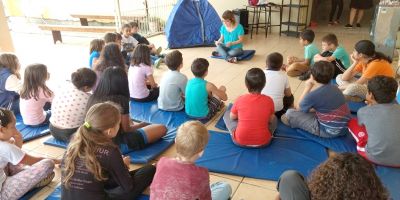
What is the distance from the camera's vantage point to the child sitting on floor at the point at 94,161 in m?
1.79

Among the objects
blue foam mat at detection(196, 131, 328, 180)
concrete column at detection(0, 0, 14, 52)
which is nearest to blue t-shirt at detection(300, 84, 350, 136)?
blue foam mat at detection(196, 131, 328, 180)

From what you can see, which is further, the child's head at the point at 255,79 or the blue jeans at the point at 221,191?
the child's head at the point at 255,79

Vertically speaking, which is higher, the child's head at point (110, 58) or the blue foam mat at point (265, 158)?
the child's head at point (110, 58)

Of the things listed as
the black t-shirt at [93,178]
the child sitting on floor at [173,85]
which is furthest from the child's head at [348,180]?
the child sitting on floor at [173,85]

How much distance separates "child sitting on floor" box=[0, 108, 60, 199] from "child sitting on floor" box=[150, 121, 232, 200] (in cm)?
109

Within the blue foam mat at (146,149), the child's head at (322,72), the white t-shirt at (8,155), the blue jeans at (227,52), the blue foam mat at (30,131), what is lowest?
the blue foam mat at (146,149)

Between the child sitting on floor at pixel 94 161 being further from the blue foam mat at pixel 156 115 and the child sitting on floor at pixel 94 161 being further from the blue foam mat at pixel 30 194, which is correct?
the blue foam mat at pixel 156 115

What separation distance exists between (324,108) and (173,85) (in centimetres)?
159

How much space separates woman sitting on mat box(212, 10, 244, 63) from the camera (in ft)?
19.7

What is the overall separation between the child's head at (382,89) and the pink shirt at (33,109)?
2999mm

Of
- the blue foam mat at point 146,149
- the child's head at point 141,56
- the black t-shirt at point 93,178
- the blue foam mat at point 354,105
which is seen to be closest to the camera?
A: the black t-shirt at point 93,178

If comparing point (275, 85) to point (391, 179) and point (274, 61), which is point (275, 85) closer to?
point (274, 61)

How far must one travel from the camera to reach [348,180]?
118 cm

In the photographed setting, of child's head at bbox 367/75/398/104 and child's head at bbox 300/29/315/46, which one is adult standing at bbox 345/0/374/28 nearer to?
child's head at bbox 300/29/315/46
